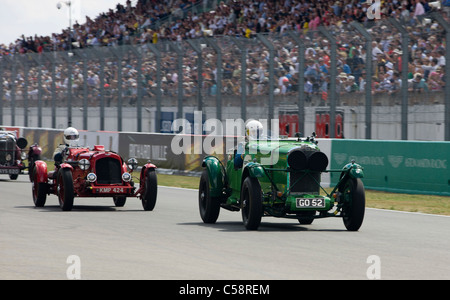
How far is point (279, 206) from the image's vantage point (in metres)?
12.1

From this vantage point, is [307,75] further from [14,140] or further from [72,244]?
[72,244]

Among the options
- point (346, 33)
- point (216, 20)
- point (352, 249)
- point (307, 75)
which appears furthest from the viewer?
point (216, 20)

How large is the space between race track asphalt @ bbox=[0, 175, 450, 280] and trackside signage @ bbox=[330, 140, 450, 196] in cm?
371

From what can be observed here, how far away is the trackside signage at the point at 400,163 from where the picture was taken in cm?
1878

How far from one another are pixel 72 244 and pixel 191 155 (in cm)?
1573

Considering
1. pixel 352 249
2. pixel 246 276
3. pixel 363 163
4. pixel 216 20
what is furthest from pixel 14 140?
pixel 246 276

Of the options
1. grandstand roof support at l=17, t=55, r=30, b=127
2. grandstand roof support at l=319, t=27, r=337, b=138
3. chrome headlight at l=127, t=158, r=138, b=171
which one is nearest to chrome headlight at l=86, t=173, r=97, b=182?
chrome headlight at l=127, t=158, r=138, b=171

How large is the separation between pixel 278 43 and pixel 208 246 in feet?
47.5

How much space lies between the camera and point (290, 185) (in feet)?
39.6

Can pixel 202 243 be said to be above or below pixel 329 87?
below

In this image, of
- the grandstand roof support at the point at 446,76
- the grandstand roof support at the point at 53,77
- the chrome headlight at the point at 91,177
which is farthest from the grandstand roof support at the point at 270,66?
the grandstand roof support at the point at 53,77

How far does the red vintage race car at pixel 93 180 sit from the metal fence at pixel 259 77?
16.2 ft

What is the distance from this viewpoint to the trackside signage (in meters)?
18.8

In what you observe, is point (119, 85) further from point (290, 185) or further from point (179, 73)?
point (290, 185)
